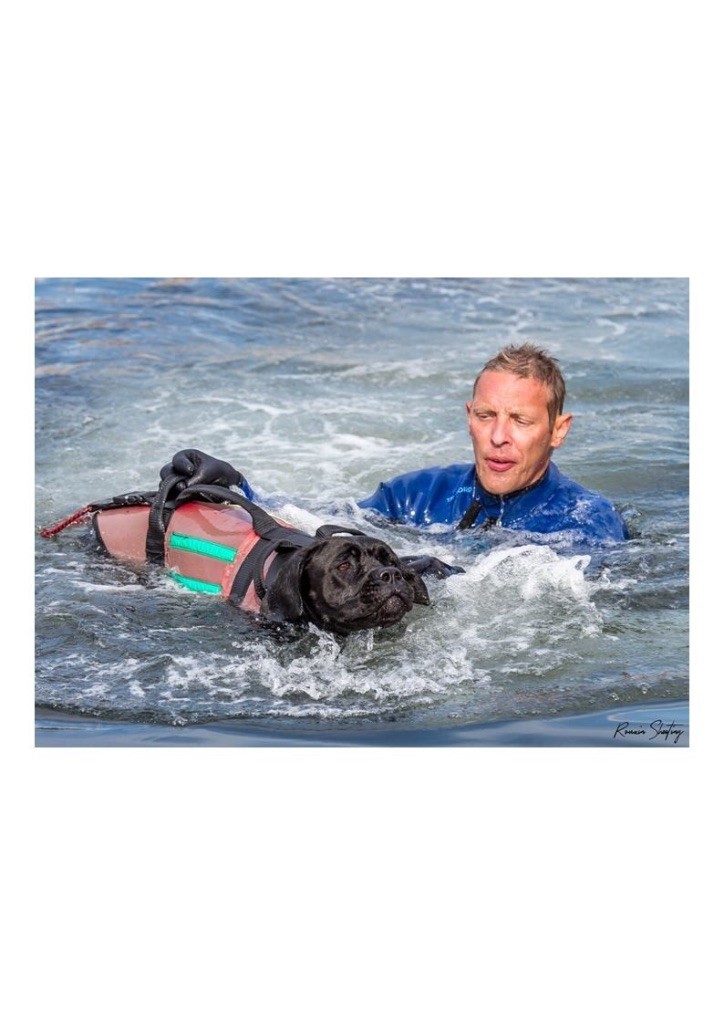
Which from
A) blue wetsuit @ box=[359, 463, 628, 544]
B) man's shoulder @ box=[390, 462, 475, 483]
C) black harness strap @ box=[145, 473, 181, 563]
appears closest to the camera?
black harness strap @ box=[145, 473, 181, 563]

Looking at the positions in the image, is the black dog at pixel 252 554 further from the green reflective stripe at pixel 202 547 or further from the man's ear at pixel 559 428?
the man's ear at pixel 559 428

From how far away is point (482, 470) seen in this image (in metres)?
8.28

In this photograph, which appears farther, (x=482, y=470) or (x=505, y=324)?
(x=505, y=324)

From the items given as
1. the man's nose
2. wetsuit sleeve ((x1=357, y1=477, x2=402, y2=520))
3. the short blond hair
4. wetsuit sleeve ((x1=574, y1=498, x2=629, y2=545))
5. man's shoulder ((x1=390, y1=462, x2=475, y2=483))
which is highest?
the short blond hair

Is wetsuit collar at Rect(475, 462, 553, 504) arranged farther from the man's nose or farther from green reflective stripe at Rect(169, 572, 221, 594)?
green reflective stripe at Rect(169, 572, 221, 594)

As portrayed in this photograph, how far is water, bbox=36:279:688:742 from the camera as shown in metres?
6.54

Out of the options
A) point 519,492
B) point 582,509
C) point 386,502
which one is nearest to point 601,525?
point 582,509

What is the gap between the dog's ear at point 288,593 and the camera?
22.4 ft

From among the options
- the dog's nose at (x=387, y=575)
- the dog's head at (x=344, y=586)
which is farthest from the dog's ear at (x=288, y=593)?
the dog's nose at (x=387, y=575)

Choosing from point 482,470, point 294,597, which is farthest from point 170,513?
point 482,470

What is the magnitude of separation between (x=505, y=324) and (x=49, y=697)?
→ 691cm

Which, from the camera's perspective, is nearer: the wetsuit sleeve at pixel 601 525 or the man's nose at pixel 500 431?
the man's nose at pixel 500 431

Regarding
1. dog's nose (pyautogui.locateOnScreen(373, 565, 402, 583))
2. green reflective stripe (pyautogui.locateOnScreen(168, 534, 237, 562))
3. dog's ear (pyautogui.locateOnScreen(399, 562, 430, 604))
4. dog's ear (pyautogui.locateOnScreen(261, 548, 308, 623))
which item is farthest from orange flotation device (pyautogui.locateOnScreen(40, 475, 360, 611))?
dog's nose (pyautogui.locateOnScreen(373, 565, 402, 583))

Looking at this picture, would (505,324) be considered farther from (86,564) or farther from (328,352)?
(86,564)
